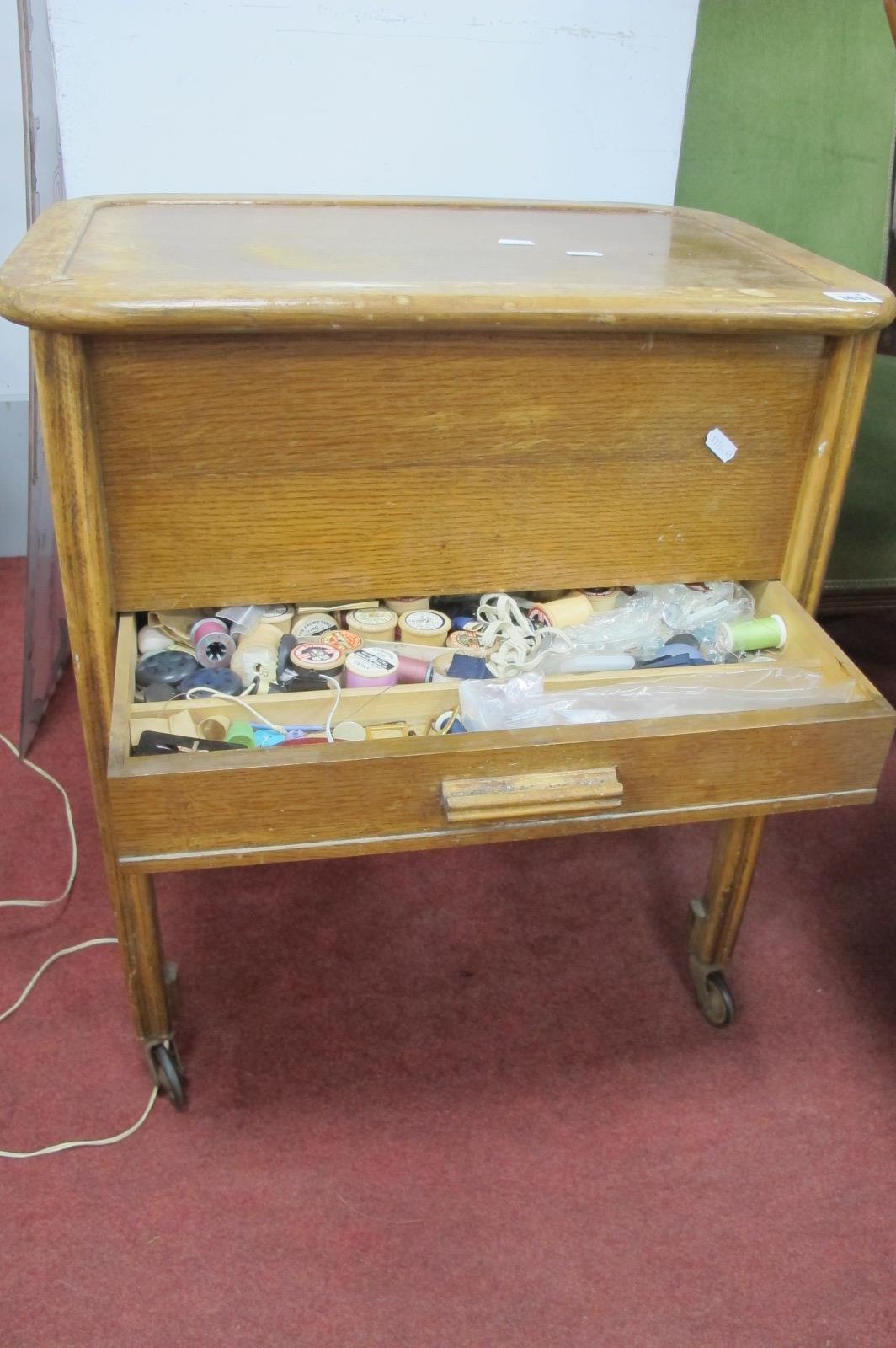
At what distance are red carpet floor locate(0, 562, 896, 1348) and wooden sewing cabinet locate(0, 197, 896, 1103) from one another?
254 millimetres

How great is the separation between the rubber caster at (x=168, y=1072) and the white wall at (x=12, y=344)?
3.64 ft

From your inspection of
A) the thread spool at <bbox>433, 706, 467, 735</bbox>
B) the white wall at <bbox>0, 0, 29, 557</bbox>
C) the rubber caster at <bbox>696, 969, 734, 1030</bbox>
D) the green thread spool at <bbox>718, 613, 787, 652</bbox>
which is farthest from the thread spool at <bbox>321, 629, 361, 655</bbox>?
the white wall at <bbox>0, 0, 29, 557</bbox>

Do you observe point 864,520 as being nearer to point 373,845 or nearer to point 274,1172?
point 373,845

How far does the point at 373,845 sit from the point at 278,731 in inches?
5.3

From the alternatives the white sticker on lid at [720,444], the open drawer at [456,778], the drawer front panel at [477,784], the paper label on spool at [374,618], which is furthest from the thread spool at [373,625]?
the white sticker on lid at [720,444]

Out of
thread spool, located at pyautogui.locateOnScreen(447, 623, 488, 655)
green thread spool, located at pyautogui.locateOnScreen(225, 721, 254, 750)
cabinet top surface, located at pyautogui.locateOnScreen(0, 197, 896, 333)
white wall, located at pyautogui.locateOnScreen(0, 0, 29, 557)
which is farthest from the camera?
white wall, located at pyautogui.locateOnScreen(0, 0, 29, 557)

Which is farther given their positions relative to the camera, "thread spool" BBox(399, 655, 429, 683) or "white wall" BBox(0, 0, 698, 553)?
"white wall" BBox(0, 0, 698, 553)

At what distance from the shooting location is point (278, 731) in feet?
2.94

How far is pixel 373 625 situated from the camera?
0.99 m

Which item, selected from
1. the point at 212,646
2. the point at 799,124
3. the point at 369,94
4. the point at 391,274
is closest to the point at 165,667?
the point at 212,646

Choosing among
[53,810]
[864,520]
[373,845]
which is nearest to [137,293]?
[373,845]

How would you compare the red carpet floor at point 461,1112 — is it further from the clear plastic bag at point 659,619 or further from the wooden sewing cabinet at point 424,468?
the clear plastic bag at point 659,619

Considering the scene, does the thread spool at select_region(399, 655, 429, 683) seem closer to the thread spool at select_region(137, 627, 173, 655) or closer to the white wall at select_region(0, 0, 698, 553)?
the thread spool at select_region(137, 627, 173, 655)

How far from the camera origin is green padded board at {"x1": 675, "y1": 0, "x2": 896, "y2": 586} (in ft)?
4.52
